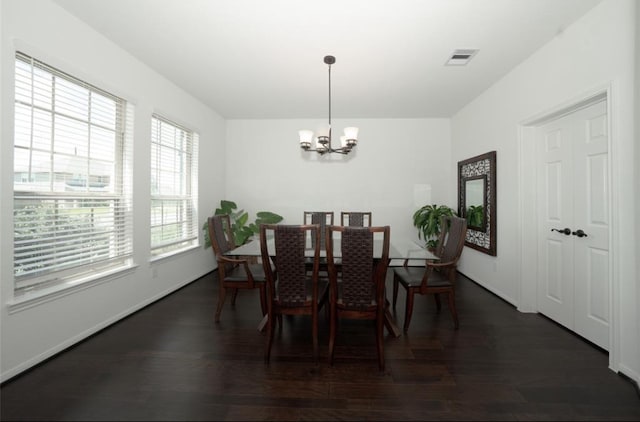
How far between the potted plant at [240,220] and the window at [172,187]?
16.0 inches

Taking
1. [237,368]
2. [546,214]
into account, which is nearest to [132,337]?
[237,368]

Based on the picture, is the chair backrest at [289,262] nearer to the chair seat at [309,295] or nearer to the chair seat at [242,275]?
the chair seat at [309,295]

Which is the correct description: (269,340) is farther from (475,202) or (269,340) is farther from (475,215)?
(475,202)

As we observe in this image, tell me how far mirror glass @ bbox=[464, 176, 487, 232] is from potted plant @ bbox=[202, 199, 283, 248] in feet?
10.3

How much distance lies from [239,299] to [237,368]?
4.96ft

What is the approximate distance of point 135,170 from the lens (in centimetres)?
297

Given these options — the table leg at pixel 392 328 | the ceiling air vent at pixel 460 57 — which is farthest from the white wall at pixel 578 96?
the table leg at pixel 392 328

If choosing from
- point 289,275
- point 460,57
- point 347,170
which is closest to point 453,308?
point 289,275

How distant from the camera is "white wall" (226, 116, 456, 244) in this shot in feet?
16.8

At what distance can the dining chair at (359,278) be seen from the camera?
188 centimetres

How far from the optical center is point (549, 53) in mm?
2594

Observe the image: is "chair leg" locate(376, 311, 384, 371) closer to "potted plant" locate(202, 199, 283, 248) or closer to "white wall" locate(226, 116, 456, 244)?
"potted plant" locate(202, 199, 283, 248)

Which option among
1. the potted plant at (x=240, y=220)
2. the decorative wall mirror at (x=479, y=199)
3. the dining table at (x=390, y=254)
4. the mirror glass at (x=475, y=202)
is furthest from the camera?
the potted plant at (x=240, y=220)

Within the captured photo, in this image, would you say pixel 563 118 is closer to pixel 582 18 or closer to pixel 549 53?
pixel 549 53
